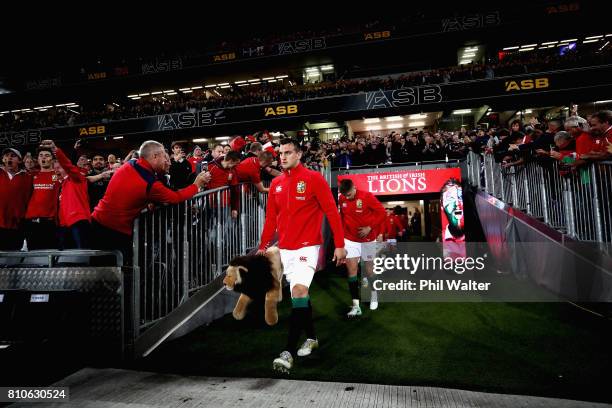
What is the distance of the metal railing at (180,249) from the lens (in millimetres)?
3617

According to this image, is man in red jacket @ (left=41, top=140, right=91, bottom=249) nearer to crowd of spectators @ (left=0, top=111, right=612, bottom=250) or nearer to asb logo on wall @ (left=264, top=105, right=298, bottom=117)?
crowd of spectators @ (left=0, top=111, right=612, bottom=250)

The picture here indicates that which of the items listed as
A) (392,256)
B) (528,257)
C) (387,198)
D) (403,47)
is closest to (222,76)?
(403,47)

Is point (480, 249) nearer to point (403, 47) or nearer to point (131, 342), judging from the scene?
point (131, 342)

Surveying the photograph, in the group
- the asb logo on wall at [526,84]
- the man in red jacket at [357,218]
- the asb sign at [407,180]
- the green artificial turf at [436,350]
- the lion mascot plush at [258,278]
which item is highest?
the asb logo on wall at [526,84]

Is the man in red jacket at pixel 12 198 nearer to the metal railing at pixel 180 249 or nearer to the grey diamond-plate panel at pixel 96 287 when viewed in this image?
the grey diamond-plate panel at pixel 96 287

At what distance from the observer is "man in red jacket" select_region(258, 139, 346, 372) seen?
11.2 ft

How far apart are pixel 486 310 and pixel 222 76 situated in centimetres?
2815

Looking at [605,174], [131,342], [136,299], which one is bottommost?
[131,342]

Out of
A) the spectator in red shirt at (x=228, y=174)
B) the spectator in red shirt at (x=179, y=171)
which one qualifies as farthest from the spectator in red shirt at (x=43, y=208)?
the spectator in red shirt at (x=228, y=174)

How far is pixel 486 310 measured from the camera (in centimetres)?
506

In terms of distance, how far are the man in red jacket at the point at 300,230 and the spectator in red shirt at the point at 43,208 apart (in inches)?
154

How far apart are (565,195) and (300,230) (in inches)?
162

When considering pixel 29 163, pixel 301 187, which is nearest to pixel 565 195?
pixel 301 187

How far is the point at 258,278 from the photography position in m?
4.35
